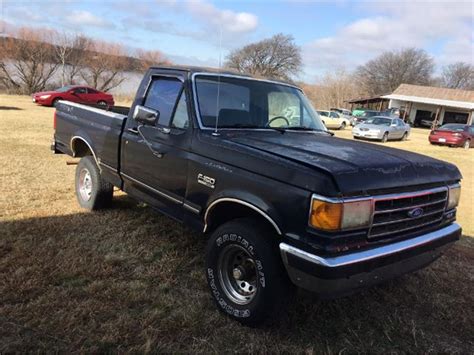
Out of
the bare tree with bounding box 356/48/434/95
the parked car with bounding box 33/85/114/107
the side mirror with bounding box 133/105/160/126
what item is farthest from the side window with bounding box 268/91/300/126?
the bare tree with bounding box 356/48/434/95

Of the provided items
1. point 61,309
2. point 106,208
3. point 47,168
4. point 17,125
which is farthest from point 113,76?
point 61,309

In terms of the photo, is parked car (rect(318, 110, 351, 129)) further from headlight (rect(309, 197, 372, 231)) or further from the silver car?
headlight (rect(309, 197, 372, 231))

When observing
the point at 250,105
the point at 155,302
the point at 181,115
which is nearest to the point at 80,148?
the point at 181,115

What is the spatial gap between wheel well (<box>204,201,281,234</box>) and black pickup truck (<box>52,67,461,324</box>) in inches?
0.5

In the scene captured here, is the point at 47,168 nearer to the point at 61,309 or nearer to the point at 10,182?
the point at 10,182

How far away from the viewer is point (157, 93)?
14.9ft

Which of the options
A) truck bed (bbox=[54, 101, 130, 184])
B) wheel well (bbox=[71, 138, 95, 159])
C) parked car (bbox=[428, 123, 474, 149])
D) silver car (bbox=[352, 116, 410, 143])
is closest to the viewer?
truck bed (bbox=[54, 101, 130, 184])

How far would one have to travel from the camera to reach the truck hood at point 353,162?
2.87 meters

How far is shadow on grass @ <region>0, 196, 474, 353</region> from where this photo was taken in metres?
3.13

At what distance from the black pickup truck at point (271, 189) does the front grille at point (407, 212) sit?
0.04 ft

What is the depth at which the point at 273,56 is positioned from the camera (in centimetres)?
6656

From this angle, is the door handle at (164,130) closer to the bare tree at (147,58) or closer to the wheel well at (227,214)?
the wheel well at (227,214)

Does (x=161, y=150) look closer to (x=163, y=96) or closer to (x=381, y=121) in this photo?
(x=163, y=96)

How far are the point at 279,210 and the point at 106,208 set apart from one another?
354cm
